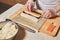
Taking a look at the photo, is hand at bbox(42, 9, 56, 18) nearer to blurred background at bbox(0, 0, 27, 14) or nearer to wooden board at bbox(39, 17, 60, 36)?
wooden board at bbox(39, 17, 60, 36)

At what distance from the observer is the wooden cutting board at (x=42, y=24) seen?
2.42ft

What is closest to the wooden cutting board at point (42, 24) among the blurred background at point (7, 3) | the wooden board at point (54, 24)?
the wooden board at point (54, 24)

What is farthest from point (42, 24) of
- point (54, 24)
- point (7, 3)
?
point (7, 3)

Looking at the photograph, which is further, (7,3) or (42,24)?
(7,3)

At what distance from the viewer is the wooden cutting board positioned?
2.42 feet

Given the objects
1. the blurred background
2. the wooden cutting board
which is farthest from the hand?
the blurred background

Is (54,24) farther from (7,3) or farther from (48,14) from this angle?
(7,3)

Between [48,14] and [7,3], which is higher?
[48,14]

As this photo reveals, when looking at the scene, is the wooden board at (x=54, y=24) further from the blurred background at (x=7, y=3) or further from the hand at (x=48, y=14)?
the blurred background at (x=7, y=3)

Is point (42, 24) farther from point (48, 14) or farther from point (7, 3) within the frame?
point (7, 3)

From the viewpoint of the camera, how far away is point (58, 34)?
742 mm

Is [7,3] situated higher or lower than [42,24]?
lower

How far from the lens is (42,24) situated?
791 millimetres

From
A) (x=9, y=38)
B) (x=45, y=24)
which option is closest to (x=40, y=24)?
(x=45, y=24)
